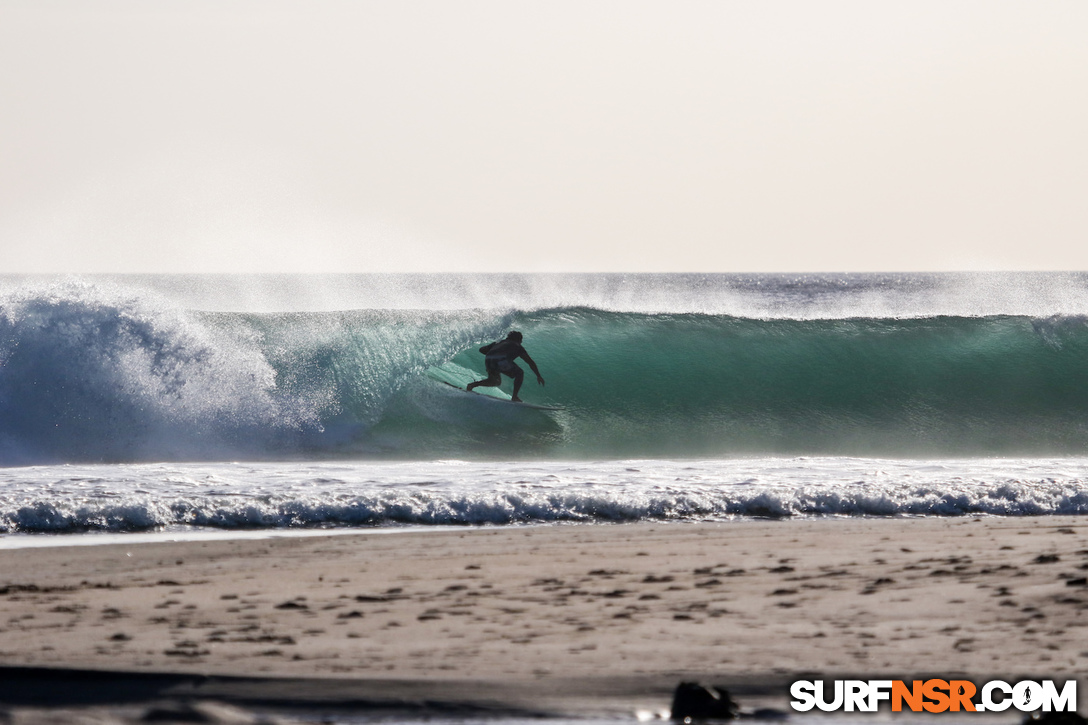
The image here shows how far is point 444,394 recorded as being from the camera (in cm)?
1204

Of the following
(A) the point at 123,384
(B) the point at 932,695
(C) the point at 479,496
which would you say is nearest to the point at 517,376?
(A) the point at 123,384

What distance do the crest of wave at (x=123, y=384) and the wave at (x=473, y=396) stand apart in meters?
0.02

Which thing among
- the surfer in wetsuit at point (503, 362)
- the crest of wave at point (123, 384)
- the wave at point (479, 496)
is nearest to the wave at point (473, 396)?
the crest of wave at point (123, 384)

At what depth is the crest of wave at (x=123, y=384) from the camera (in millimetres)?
10812

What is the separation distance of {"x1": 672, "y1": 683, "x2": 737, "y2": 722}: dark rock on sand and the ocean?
3.67 metres

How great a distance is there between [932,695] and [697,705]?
0.84 m

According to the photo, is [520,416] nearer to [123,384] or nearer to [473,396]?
[473,396]

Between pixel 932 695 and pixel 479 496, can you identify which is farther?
pixel 479 496

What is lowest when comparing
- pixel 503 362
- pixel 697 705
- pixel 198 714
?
pixel 198 714

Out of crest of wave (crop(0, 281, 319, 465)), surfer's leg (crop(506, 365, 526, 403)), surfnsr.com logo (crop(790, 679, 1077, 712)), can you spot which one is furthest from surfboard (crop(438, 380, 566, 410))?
surfnsr.com logo (crop(790, 679, 1077, 712))

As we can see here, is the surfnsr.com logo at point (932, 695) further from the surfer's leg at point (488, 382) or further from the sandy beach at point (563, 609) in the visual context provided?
the surfer's leg at point (488, 382)

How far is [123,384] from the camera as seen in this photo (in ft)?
37.1

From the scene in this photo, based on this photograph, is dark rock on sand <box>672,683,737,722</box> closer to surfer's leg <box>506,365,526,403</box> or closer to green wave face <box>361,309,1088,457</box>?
green wave face <box>361,309,1088,457</box>

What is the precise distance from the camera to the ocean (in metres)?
6.97
